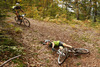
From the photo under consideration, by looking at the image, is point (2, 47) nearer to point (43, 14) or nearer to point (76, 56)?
point (76, 56)

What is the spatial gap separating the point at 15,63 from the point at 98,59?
5135mm

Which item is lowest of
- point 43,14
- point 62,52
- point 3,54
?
point 62,52

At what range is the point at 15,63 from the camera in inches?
164

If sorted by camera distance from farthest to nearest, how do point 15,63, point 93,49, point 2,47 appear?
point 93,49 < point 2,47 < point 15,63

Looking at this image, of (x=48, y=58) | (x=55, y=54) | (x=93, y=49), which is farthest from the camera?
(x=93, y=49)

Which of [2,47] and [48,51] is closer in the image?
[2,47]

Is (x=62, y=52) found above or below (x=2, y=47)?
below

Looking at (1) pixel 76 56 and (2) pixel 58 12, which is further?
(2) pixel 58 12

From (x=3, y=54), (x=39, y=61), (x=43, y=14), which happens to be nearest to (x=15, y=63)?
(x=3, y=54)

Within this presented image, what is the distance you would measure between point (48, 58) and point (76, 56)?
200 cm

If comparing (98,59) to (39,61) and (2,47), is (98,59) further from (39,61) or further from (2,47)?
(2,47)

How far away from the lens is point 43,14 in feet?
52.3

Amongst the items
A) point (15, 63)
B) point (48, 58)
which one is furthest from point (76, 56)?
point (15, 63)

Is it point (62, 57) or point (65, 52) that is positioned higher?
point (65, 52)
